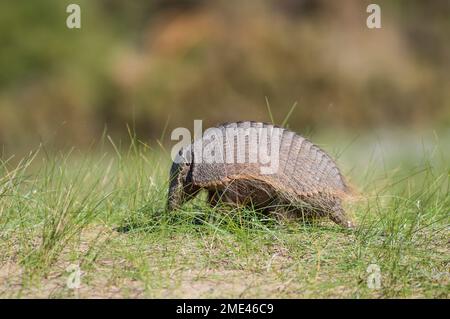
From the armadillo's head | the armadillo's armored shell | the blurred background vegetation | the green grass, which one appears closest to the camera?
the green grass

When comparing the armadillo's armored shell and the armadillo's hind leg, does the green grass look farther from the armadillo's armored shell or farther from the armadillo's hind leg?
the armadillo's armored shell

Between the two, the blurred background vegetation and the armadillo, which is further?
the blurred background vegetation

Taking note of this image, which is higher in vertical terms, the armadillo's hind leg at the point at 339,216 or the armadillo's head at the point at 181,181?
the armadillo's head at the point at 181,181

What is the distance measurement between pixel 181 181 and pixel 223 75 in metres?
13.7

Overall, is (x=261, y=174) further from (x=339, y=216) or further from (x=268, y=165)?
(x=339, y=216)

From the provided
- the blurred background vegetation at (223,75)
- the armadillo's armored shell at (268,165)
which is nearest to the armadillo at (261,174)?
the armadillo's armored shell at (268,165)

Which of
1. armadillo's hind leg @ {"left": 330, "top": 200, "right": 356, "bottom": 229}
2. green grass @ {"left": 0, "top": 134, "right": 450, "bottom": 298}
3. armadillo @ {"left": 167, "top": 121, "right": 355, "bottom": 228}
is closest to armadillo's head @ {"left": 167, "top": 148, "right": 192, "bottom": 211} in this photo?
armadillo @ {"left": 167, "top": 121, "right": 355, "bottom": 228}

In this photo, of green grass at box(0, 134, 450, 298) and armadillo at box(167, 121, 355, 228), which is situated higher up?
armadillo at box(167, 121, 355, 228)

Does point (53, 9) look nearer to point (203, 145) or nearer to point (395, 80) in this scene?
point (395, 80)

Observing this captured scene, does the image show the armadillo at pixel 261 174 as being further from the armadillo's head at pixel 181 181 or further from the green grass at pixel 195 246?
the green grass at pixel 195 246

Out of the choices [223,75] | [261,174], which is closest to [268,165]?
[261,174]

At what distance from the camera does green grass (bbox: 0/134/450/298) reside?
174 inches

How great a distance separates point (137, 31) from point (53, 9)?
5.96m

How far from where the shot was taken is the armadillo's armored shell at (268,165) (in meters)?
5.37
